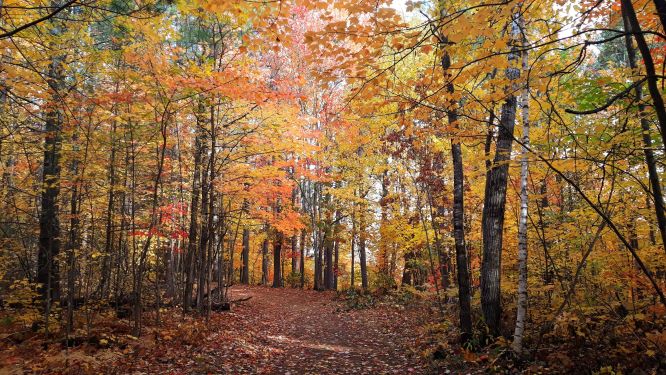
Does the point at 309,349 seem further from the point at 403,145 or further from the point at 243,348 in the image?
the point at 403,145

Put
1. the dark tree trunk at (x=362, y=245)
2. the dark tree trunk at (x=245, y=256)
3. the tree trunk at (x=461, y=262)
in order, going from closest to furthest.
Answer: the tree trunk at (x=461, y=262) → the dark tree trunk at (x=362, y=245) → the dark tree trunk at (x=245, y=256)

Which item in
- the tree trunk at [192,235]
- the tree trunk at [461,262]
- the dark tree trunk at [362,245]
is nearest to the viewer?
the tree trunk at [461,262]

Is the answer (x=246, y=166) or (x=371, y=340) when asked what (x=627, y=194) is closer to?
(x=371, y=340)

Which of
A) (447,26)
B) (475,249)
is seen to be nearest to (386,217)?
(475,249)

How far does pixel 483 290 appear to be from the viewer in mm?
7203

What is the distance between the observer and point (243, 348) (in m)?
8.30

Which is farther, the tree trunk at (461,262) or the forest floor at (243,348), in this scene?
the tree trunk at (461,262)

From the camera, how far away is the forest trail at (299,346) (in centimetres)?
699

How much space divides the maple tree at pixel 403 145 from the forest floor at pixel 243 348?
0.21 m

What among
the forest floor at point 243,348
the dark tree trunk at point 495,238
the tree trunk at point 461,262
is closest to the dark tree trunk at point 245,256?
the forest floor at point 243,348

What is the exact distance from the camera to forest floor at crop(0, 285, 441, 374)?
643cm

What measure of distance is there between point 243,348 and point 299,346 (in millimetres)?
1521

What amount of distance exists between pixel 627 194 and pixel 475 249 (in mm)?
6754

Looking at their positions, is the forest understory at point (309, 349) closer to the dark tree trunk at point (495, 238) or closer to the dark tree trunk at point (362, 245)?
the dark tree trunk at point (495, 238)
